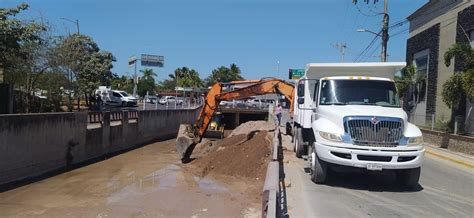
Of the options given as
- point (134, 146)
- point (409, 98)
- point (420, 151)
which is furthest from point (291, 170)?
point (409, 98)

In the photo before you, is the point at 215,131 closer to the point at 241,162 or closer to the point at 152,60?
the point at 241,162

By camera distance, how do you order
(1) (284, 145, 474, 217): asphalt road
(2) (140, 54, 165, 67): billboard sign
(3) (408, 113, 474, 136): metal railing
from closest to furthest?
1. (1) (284, 145, 474, 217): asphalt road
2. (3) (408, 113, 474, 136): metal railing
3. (2) (140, 54, 165, 67): billboard sign

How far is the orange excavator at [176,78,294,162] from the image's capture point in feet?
73.0

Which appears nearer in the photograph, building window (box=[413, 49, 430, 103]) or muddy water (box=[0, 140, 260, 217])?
muddy water (box=[0, 140, 260, 217])

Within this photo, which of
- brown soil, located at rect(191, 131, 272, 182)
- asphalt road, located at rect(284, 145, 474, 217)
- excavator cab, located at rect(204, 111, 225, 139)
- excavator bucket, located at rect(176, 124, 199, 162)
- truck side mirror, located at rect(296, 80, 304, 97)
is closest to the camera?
asphalt road, located at rect(284, 145, 474, 217)

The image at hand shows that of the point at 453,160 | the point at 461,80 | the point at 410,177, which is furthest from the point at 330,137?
the point at 461,80

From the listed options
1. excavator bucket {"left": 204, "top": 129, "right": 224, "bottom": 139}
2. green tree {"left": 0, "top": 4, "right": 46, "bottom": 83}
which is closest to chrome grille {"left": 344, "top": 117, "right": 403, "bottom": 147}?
green tree {"left": 0, "top": 4, "right": 46, "bottom": 83}

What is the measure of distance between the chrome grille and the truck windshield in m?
1.29

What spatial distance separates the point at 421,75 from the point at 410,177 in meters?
26.0

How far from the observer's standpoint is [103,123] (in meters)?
23.7

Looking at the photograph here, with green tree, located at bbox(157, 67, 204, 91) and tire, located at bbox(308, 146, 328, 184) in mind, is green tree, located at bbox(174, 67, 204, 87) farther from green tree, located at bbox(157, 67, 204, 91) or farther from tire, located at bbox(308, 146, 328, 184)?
tire, located at bbox(308, 146, 328, 184)

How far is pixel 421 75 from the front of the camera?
118 ft

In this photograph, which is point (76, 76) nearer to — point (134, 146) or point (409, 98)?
point (134, 146)

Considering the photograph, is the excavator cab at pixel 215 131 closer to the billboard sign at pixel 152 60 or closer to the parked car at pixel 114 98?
the parked car at pixel 114 98
